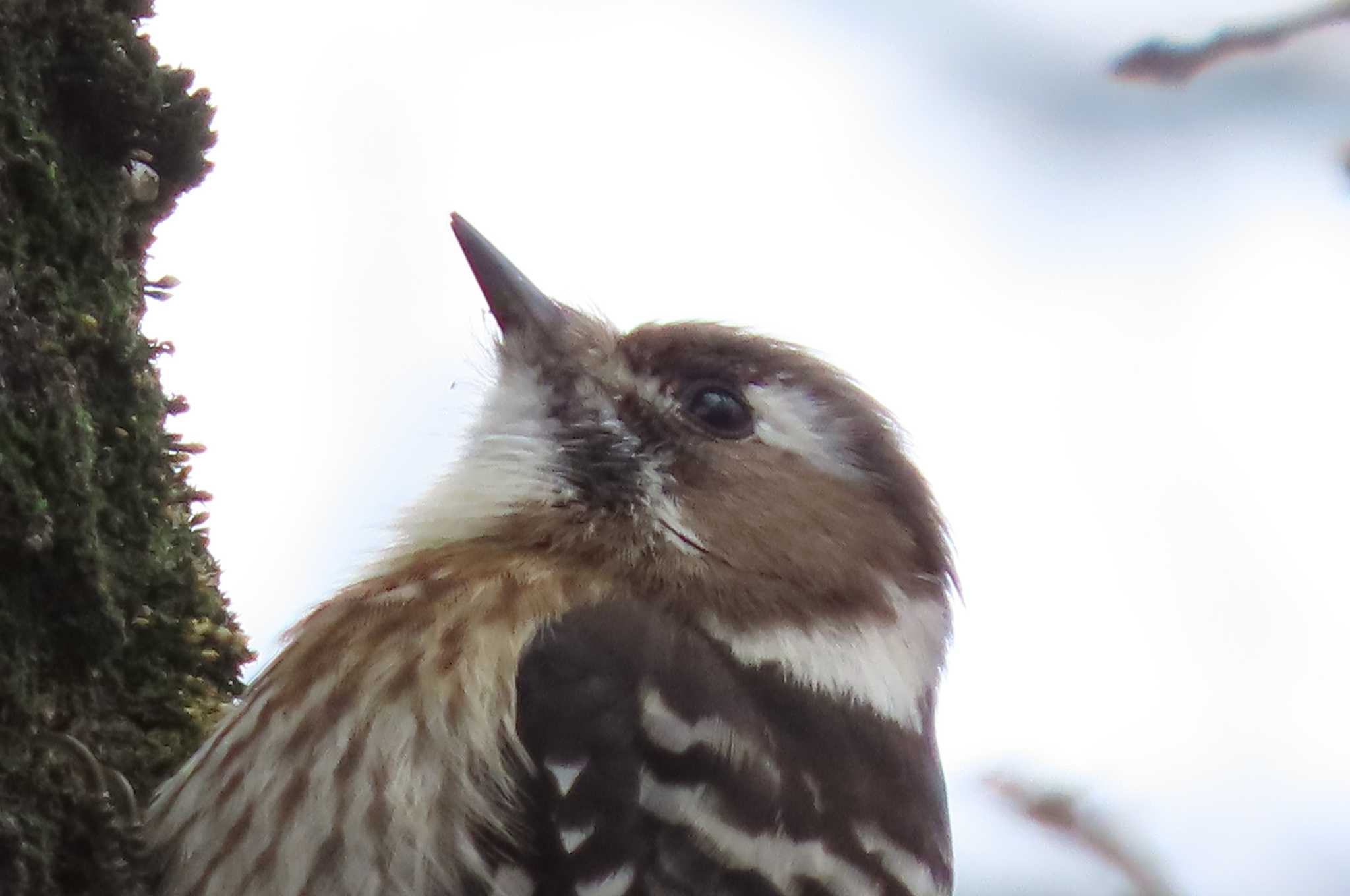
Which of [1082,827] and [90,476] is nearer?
[90,476]

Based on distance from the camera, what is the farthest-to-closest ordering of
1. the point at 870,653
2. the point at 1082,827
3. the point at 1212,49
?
the point at 1082,827 < the point at 870,653 < the point at 1212,49

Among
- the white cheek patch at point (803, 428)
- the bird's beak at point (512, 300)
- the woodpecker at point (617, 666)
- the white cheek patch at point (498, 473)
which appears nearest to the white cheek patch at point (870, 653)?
the woodpecker at point (617, 666)

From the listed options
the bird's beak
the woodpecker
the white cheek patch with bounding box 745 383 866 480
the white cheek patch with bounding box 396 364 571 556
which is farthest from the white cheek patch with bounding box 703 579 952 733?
the bird's beak

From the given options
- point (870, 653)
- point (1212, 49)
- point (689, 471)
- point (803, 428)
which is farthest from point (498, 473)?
point (1212, 49)

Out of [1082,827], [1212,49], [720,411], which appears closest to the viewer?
[1212,49]

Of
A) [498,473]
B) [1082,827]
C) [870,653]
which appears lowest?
[1082,827]

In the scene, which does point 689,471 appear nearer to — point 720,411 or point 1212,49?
point 720,411

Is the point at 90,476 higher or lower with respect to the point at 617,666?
higher

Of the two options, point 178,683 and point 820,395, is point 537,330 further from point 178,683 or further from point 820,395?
point 178,683
